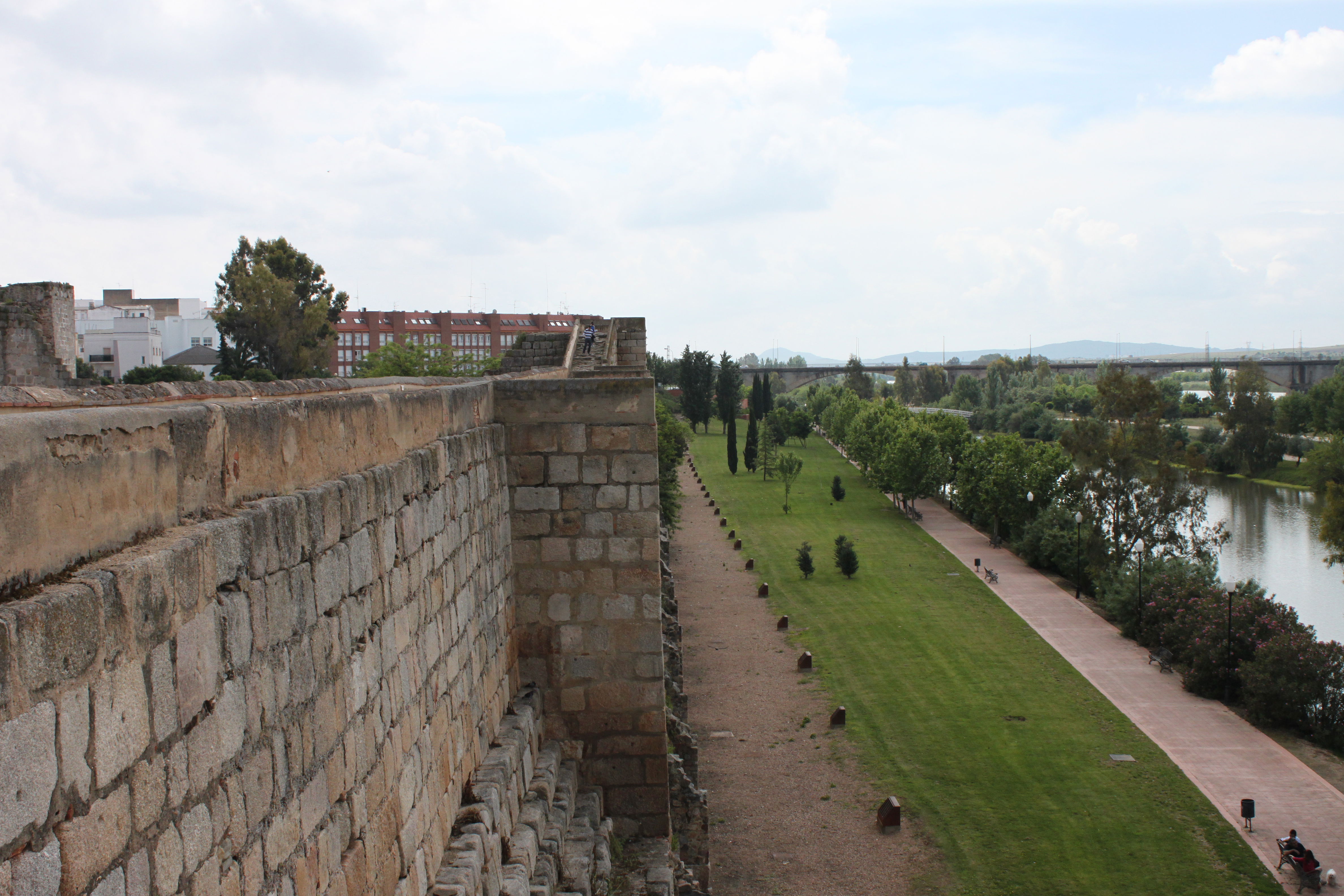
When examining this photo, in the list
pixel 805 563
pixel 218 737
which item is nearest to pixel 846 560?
pixel 805 563

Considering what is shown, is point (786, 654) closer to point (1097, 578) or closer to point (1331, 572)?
point (1097, 578)

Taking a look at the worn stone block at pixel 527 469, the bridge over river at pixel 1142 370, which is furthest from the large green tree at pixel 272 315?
the bridge over river at pixel 1142 370

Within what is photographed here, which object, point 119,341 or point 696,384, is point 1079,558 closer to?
point 119,341

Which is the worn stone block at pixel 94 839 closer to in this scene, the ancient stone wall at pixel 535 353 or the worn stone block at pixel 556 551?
the worn stone block at pixel 556 551

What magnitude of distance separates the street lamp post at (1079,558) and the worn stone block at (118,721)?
32.6 metres

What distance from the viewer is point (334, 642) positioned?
3830mm

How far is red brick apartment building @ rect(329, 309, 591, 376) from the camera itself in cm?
8256

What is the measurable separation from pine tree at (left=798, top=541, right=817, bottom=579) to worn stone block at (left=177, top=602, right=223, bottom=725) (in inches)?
1253

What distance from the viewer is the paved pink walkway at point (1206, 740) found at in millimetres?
16359

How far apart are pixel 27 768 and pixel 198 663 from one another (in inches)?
28.8

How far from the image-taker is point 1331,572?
34.7 metres

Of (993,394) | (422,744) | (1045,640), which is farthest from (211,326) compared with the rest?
(993,394)

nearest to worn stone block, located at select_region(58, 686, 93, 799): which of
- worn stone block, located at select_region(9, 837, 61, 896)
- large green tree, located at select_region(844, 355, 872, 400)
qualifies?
worn stone block, located at select_region(9, 837, 61, 896)

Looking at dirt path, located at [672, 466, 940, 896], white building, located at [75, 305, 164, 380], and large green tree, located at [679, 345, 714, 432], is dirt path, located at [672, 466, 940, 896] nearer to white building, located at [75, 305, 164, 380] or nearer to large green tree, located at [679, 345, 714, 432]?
white building, located at [75, 305, 164, 380]
